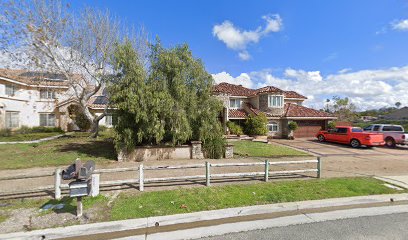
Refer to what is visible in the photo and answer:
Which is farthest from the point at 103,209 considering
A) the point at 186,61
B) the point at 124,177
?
the point at 186,61

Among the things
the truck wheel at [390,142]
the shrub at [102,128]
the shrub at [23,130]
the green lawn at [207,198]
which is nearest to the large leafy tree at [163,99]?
the green lawn at [207,198]

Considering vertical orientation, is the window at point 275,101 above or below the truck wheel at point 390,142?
above

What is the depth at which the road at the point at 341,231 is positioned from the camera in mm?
4152

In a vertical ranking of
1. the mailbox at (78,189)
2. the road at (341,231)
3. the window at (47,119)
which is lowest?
the road at (341,231)

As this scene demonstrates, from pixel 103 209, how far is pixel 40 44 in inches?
651

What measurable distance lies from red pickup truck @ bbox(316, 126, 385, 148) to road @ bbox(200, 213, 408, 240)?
563 inches

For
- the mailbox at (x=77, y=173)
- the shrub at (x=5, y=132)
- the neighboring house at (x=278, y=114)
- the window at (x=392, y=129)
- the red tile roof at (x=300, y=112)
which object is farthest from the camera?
the red tile roof at (x=300, y=112)

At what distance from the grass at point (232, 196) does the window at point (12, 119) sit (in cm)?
2461

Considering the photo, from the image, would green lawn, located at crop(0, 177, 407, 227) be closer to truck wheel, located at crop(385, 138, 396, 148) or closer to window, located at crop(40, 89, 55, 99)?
truck wheel, located at crop(385, 138, 396, 148)

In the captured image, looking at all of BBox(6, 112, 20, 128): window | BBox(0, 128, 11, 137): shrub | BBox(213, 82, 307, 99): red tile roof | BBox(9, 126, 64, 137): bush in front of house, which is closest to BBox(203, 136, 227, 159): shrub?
BBox(213, 82, 307, 99): red tile roof

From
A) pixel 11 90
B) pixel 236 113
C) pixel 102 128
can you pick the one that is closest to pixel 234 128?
pixel 236 113

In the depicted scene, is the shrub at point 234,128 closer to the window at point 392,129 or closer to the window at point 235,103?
the window at point 235,103

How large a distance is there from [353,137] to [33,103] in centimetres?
3428

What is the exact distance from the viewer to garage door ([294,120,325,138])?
23812mm
